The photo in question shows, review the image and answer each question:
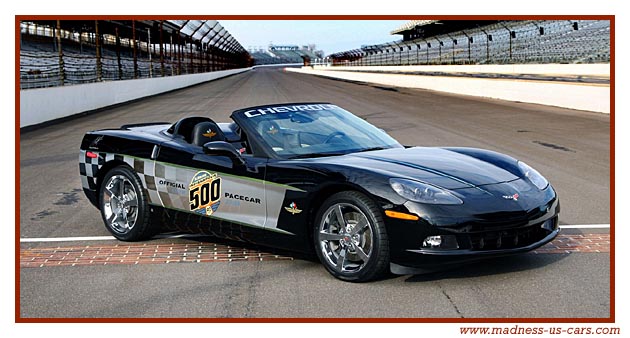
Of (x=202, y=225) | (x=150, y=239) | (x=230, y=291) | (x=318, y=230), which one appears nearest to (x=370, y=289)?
(x=318, y=230)

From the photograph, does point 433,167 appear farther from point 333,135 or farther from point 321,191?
point 333,135

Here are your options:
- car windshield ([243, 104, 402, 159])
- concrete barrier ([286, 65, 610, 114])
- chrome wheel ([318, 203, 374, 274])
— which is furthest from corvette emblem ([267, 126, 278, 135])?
concrete barrier ([286, 65, 610, 114])

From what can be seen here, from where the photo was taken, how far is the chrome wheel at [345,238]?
5.08 meters

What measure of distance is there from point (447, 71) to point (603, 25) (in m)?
18.7

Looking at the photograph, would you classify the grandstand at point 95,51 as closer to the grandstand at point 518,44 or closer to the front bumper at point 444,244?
the front bumper at point 444,244

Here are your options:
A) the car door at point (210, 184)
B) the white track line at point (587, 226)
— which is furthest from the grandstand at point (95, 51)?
the white track line at point (587, 226)

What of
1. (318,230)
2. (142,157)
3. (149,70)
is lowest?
(318,230)

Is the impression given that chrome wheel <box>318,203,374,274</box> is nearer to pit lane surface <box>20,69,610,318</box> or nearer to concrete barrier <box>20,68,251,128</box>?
Result: pit lane surface <box>20,69,610,318</box>

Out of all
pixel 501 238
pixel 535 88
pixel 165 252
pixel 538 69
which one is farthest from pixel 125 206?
pixel 538 69

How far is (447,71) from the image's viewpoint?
61125mm

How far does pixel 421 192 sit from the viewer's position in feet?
16.4

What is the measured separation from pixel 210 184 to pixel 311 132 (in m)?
0.94

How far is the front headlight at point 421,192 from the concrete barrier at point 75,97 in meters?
17.0
